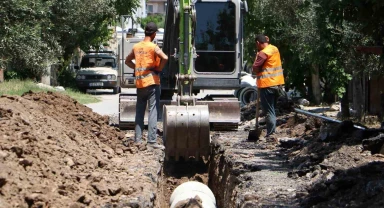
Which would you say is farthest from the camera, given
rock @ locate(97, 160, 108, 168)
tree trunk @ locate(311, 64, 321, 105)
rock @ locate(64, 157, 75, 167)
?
tree trunk @ locate(311, 64, 321, 105)

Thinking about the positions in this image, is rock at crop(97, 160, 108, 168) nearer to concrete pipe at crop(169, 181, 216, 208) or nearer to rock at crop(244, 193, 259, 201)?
concrete pipe at crop(169, 181, 216, 208)

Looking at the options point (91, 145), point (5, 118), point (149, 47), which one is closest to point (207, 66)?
point (149, 47)

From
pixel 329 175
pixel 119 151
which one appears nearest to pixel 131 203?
pixel 329 175

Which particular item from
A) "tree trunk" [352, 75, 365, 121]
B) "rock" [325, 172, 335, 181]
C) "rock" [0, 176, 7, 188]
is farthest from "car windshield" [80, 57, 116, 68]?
"rock" [0, 176, 7, 188]

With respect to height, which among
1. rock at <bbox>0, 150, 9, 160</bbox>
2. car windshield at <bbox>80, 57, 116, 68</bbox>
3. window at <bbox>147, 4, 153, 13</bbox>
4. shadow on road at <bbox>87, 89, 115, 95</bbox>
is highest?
window at <bbox>147, 4, 153, 13</bbox>

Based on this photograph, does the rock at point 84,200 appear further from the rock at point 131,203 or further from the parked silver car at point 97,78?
the parked silver car at point 97,78

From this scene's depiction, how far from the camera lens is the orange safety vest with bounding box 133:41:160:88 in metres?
12.8

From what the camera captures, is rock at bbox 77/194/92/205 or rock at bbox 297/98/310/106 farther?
rock at bbox 297/98/310/106

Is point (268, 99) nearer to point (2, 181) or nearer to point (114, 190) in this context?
point (114, 190)

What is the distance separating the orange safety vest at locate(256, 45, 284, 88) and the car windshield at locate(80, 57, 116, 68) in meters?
26.9

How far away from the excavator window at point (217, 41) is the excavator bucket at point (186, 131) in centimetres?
391

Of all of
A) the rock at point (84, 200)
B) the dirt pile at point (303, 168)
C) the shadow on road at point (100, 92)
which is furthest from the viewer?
the shadow on road at point (100, 92)

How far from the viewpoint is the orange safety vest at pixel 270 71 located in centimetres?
1404

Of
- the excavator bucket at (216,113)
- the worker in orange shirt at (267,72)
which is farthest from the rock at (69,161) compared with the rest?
the excavator bucket at (216,113)
